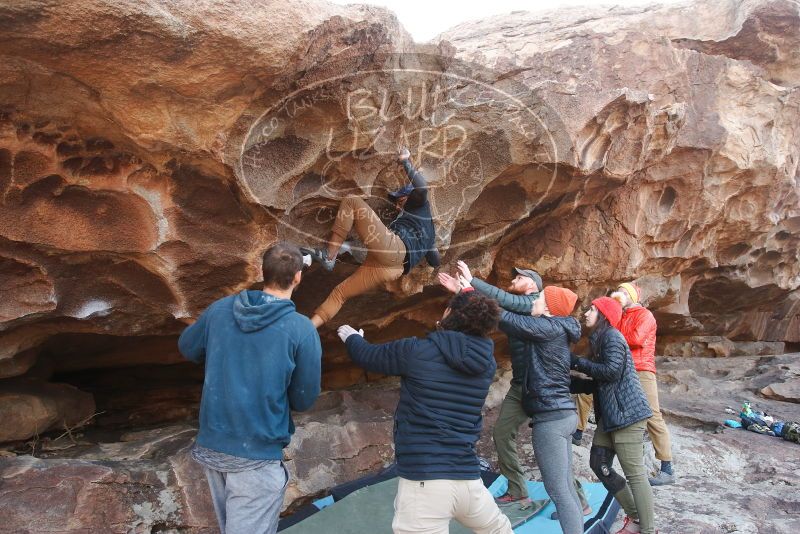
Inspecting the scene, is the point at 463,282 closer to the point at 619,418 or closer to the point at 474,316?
the point at 474,316

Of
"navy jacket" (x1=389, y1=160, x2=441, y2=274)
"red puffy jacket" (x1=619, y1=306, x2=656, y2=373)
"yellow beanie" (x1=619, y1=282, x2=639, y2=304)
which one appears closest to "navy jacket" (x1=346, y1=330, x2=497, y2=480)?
"navy jacket" (x1=389, y1=160, x2=441, y2=274)

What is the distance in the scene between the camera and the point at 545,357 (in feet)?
10.6

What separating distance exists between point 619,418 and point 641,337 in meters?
0.92

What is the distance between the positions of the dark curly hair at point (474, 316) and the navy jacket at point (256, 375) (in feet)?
2.00

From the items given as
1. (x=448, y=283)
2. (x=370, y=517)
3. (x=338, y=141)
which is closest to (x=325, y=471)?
(x=370, y=517)

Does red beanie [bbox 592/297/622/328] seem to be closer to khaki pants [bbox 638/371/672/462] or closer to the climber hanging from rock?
khaki pants [bbox 638/371/672/462]

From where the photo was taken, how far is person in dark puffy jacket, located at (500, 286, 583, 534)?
3.08m

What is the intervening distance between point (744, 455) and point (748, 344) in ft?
19.4

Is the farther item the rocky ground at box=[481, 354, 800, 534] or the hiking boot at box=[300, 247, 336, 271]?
the rocky ground at box=[481, 354, 800, 534]

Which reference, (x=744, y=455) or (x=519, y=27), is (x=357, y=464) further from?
(x=519, y=27)

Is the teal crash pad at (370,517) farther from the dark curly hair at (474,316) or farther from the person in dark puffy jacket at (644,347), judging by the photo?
the dark curly hair at (474,316)

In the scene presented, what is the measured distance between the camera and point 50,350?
4.71 meters

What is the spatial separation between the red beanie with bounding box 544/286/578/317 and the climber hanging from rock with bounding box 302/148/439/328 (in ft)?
2.99

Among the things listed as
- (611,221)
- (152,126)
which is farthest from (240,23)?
(611,221)
